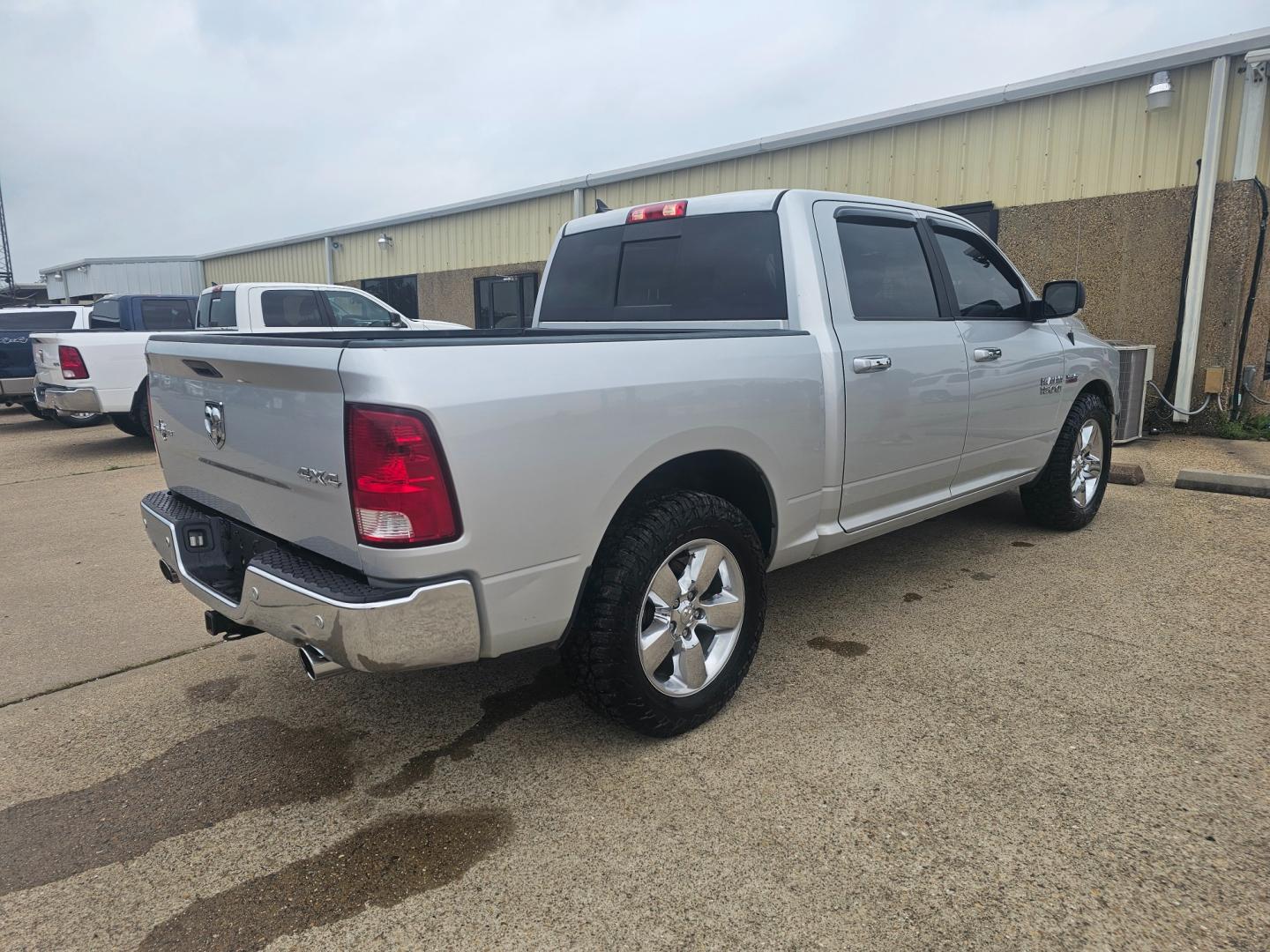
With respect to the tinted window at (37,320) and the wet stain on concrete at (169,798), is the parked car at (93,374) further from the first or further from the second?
the wet stain on concrete at (169,798)

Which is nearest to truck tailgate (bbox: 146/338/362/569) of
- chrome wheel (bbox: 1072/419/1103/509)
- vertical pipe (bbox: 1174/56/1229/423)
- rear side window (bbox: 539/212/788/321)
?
rear side window (bbox: 539/212/788/321)

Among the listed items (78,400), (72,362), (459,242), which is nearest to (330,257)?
(459,242)

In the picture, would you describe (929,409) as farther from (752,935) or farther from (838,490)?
(752,935)

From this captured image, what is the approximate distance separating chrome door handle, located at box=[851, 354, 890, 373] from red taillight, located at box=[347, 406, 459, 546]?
71.1 inches

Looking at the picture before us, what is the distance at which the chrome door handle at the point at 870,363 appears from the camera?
3209 mm

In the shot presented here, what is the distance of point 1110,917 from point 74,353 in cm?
1003

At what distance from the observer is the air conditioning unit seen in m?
7.52

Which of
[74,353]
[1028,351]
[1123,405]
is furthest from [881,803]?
[74,353]

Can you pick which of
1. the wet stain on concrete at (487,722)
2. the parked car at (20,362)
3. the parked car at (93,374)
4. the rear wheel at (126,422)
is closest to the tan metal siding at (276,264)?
the parked car at (20,362)

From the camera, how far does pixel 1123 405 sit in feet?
25.3

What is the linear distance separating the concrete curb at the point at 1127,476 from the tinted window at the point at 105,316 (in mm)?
12312

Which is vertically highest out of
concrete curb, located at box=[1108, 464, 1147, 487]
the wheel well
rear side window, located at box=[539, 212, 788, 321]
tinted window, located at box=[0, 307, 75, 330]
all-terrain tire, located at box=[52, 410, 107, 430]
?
rear side window, located at box=[539, 212, 788, 321]

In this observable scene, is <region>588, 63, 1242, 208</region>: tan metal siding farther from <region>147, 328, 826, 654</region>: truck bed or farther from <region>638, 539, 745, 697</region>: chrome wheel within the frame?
<region>638, 539, 745, 697</region>: chrome wheel

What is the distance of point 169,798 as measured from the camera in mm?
2521
